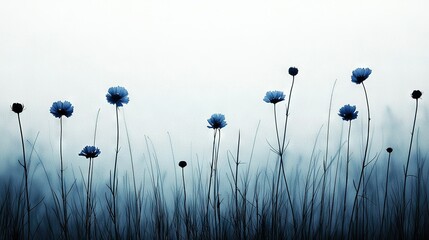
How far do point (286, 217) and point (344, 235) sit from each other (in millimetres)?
376

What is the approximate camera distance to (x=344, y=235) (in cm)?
285

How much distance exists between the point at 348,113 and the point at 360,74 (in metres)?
0.26

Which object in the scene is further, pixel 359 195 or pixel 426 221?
pixel 426 221

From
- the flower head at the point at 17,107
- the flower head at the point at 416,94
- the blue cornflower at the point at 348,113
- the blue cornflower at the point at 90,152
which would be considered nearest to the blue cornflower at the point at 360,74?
the blue cornflower at the point at 348,113

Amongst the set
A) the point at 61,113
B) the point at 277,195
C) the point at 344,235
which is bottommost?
the point at 344,235

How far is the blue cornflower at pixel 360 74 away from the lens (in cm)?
292

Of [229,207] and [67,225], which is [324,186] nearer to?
[229,207]

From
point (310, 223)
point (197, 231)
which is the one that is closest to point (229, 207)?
point (197, 231)

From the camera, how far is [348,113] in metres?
2.97

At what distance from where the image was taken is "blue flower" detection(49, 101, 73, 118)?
2770mm

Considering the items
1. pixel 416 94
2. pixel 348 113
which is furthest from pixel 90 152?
pixel 416 94

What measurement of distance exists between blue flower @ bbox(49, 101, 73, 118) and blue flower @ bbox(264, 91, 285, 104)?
4.02 ft

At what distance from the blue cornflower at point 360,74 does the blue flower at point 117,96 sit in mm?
1460

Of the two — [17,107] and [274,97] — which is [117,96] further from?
[274,97]
